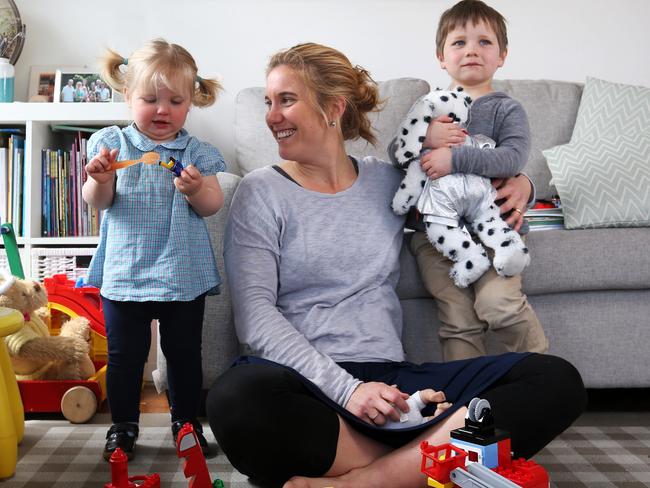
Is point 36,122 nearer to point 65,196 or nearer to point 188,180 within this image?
point 65,196

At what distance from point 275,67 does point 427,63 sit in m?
1.36

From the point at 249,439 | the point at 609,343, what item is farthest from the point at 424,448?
the point at 609,343

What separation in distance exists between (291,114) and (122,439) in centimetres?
69

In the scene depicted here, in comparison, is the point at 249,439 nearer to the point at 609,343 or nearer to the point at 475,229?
the point at 475,229

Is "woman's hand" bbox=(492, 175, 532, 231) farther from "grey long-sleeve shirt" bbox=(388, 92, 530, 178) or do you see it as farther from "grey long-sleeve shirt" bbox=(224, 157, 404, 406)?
"grey long-sleeve shirt" bbox=(224, 157, 404, 406)

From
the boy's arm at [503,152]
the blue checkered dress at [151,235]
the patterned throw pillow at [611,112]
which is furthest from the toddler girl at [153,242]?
the patterned throw pillow at [611,112]

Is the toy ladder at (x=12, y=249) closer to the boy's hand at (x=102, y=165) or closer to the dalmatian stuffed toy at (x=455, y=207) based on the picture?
the boy's hand at (x=102, y=165)

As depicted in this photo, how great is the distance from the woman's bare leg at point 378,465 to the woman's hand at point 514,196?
0.55 meters

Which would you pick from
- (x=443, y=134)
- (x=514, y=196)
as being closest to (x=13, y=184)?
(x=443, y=134)

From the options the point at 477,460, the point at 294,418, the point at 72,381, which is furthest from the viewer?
the point at 72,381

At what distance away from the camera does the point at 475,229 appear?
1485mm

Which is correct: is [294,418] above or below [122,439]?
above

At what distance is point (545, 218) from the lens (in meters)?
1.89

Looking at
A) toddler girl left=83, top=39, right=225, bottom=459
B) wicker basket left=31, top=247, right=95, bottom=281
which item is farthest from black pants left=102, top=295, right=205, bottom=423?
wicker basket left=31, top=247, right=95, bottom=281
